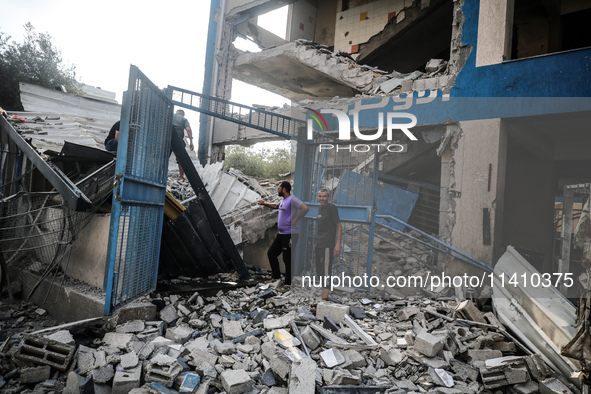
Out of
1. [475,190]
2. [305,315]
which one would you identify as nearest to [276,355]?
[305,315]

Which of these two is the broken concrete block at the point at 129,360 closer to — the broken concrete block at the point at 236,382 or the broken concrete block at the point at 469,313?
the broken concrete block at the point at 236,382

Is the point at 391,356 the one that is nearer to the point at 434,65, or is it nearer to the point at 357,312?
the point at 357,312

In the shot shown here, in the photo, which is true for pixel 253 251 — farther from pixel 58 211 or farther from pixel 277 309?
pixel 58 211

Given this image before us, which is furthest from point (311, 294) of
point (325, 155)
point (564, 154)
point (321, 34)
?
point (321, 34)

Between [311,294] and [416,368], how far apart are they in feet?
8.04

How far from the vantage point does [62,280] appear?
451 cm

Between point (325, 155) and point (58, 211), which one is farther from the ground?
point (325, 155)

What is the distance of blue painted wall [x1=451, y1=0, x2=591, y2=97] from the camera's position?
6156mm

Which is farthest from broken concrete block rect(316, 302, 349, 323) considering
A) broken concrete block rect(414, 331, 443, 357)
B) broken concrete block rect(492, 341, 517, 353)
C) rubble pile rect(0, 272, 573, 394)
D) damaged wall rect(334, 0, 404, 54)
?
damaged wall rect(334, 0, 404, 54)

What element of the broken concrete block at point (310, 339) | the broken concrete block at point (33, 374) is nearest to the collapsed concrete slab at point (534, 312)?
the broken concrete block at point (310, 339)

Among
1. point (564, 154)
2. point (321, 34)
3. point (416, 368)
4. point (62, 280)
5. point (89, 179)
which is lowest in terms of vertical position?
point (416, 368)

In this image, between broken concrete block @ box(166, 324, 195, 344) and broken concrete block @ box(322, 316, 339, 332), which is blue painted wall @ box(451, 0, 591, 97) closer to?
broken concrete block @ box(322, 316, 339, 332)

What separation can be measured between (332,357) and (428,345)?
0.97 meters

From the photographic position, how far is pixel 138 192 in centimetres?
421
